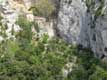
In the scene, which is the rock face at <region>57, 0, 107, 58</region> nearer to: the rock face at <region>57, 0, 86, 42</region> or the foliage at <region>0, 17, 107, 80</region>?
the rock face at <region>57, 0, 86, 42</region>

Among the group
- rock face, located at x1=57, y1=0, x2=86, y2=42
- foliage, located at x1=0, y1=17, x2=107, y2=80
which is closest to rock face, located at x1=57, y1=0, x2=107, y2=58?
rock face, located at x1=57, y1=0, x2=86, y2=42

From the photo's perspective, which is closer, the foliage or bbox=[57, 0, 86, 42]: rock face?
the foliage

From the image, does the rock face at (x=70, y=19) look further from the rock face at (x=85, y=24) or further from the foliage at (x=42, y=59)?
the foliage at (x=42, y=59)

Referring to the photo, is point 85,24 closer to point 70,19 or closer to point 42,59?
point 70,19

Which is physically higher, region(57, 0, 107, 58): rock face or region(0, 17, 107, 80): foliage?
region(57, 0, 107, 58): rock face

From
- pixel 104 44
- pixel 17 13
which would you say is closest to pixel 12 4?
pixel 17 13

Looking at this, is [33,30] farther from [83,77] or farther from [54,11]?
[83,77]
